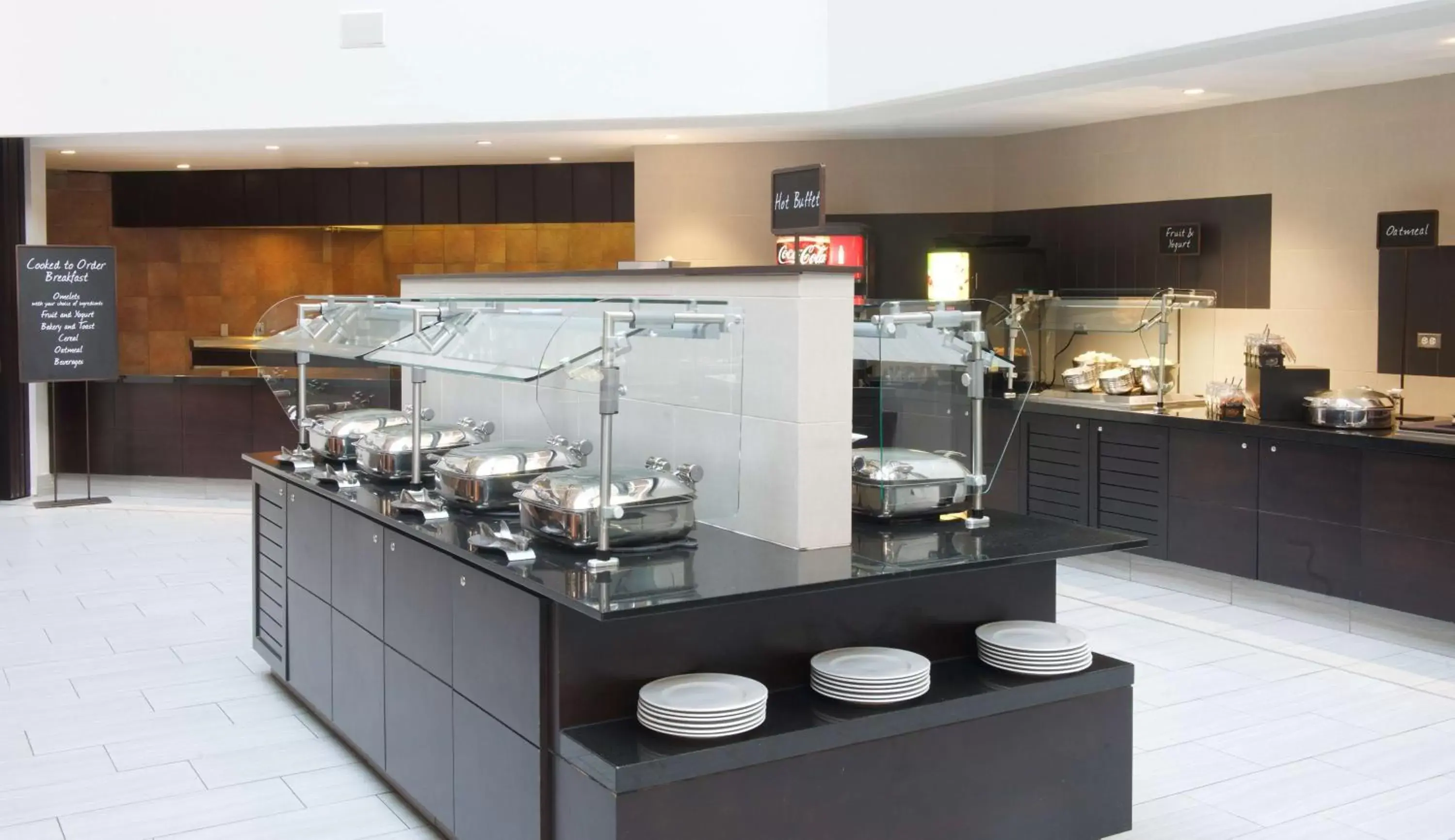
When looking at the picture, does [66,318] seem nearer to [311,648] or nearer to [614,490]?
[311,648]

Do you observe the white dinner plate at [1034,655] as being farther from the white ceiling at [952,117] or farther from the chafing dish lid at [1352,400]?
the chafing dish lid at [1352,400]

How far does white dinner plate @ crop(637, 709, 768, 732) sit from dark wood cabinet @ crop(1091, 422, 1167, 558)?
4.20m

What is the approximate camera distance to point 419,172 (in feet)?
37.3

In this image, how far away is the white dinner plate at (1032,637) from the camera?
322 centimetres

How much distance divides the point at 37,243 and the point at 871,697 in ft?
27.8

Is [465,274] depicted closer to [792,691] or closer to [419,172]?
[792,691]

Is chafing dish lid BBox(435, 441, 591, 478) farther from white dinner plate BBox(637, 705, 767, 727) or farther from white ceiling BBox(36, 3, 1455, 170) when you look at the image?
white ceiling BBox(36, 3, 1455, 170)

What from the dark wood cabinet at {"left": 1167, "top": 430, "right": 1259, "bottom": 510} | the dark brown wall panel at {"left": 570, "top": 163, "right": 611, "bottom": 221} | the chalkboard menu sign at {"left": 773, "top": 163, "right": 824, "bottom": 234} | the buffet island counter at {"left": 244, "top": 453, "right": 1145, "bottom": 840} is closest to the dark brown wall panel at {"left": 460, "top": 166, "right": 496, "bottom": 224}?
the dark brown wall panel at {"left": 570, "top": 163, "right": 611, "bottom": 221}

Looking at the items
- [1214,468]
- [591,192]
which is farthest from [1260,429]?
[591,192]

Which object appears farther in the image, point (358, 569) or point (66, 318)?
point (66, 318)

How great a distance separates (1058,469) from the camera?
23.5ft

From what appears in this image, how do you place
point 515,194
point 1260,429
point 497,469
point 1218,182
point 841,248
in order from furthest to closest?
1. point 515,194
2. point 841,248
3. point 1218,182
4. point 1260,429
5. point 497,469

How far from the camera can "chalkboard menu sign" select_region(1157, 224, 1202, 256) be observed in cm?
759

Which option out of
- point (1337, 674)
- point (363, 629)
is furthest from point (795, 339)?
point (1337, 674)
